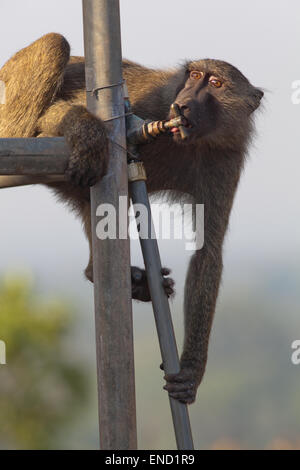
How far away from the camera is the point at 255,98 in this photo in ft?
15.4

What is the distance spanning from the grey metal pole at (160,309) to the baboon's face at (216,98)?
106cm

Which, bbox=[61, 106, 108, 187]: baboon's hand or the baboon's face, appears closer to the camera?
bbox=[61, 106, 108, 187]: baboon's hand

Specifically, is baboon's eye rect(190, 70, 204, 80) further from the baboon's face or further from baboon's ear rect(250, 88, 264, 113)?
baboon's ear rect(250, 88, 264, 113)

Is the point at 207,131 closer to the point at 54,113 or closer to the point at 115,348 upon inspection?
the point at 54,113

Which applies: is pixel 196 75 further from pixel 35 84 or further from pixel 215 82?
pixel 35 84

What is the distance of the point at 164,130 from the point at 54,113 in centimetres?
114

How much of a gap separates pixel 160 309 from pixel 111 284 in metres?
0.28

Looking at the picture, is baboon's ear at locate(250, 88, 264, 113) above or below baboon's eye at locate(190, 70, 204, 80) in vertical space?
above

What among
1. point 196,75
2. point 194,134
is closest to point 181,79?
point 196,75

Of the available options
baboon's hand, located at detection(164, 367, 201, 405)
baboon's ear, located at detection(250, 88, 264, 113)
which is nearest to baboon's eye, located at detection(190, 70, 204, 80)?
baboon's ear, located at detection(250, 88, 264, 113)

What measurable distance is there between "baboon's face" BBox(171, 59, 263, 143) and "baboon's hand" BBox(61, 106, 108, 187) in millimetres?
858

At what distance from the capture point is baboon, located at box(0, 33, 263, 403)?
430cm

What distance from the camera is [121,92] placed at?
10.3 ft

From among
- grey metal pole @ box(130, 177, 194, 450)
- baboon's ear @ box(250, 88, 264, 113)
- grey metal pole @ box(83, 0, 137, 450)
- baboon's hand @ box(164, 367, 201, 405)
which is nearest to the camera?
grey metal pole @ box(83, 0, 137, 450)
